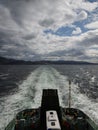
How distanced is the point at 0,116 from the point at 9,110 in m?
2.56

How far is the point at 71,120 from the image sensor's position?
1867 cm

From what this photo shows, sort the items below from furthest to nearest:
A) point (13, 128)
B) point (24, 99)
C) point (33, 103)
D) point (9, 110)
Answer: point (24, 99), point (33, 103), point (9, 110), point (13, 128)

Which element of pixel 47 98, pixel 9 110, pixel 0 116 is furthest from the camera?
pixel 9 110

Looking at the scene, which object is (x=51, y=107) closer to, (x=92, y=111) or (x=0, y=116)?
(x=0, y=116)

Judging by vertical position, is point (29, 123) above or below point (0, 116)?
above

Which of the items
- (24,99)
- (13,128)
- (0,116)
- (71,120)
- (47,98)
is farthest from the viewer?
(24,99)

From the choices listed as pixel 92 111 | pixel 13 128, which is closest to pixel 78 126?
pixel 13 128

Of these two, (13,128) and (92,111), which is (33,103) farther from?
(13,128)

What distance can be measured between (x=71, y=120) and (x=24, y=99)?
15.3 m

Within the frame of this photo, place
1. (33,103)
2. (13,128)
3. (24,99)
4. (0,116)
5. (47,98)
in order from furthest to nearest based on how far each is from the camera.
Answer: (24,99), (33,103), (0,116), (47,98), (13,128)

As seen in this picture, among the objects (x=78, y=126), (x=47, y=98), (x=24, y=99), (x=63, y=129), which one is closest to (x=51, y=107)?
(x=47, y=98)

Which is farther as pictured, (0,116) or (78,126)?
(0,116)

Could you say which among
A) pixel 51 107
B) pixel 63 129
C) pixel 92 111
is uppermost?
pixel 51 107

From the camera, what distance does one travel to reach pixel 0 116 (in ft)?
76.7
